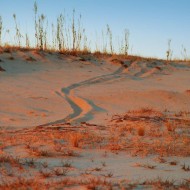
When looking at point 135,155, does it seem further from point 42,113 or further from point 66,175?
point 42,113

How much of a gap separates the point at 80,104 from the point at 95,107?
1.59 ft

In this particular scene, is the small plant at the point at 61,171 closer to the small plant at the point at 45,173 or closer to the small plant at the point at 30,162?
the small plant at the point at 45,173

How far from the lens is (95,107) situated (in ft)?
27.1

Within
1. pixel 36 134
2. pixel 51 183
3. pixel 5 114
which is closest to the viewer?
pixel 51 183

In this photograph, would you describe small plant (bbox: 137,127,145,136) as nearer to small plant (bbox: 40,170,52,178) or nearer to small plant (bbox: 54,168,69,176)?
small plant (bbox: 54,168,69,176)

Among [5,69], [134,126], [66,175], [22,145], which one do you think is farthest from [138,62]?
[66,175]

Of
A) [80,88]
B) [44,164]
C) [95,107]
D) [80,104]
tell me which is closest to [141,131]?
[44,164]

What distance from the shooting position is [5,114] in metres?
7.18

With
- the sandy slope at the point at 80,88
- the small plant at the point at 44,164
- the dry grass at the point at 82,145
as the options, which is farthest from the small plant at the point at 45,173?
the sandy slope at the point at 80,88

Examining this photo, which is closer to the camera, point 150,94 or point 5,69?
point 150,94

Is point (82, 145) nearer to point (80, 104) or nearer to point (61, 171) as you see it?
point (61, 171)

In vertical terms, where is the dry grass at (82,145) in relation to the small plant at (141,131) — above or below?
below

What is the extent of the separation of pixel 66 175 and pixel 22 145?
3.99 ft

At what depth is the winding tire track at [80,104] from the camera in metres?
7.04
